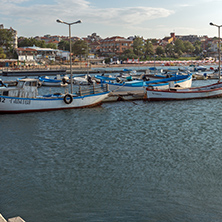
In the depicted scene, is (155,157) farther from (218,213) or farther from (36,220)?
(36,220)

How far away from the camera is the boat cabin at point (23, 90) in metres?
30.7

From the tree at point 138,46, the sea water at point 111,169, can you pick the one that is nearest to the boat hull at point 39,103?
the sea water at point 111,169

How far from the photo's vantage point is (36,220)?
10727mm

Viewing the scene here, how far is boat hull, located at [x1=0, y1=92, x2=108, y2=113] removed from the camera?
99.6 feet

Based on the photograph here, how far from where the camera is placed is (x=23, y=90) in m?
31.2

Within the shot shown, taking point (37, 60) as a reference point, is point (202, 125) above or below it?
below

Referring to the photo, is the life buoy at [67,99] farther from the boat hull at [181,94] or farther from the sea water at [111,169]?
the boat hull at [181,94]

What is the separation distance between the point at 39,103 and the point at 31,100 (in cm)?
82

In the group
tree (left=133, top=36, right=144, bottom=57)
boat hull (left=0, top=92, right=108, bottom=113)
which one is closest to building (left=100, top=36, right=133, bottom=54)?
tree (left=133, top=36, right=144, bottom=57)

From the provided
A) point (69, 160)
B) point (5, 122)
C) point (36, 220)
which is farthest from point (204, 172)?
point (5, 122)

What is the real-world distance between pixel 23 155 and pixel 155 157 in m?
7.50

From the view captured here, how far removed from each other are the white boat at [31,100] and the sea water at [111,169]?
2813 mm

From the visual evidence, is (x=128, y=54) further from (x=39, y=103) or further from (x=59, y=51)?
(x=39, y=103)

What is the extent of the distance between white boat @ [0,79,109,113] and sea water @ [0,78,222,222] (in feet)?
9.23
